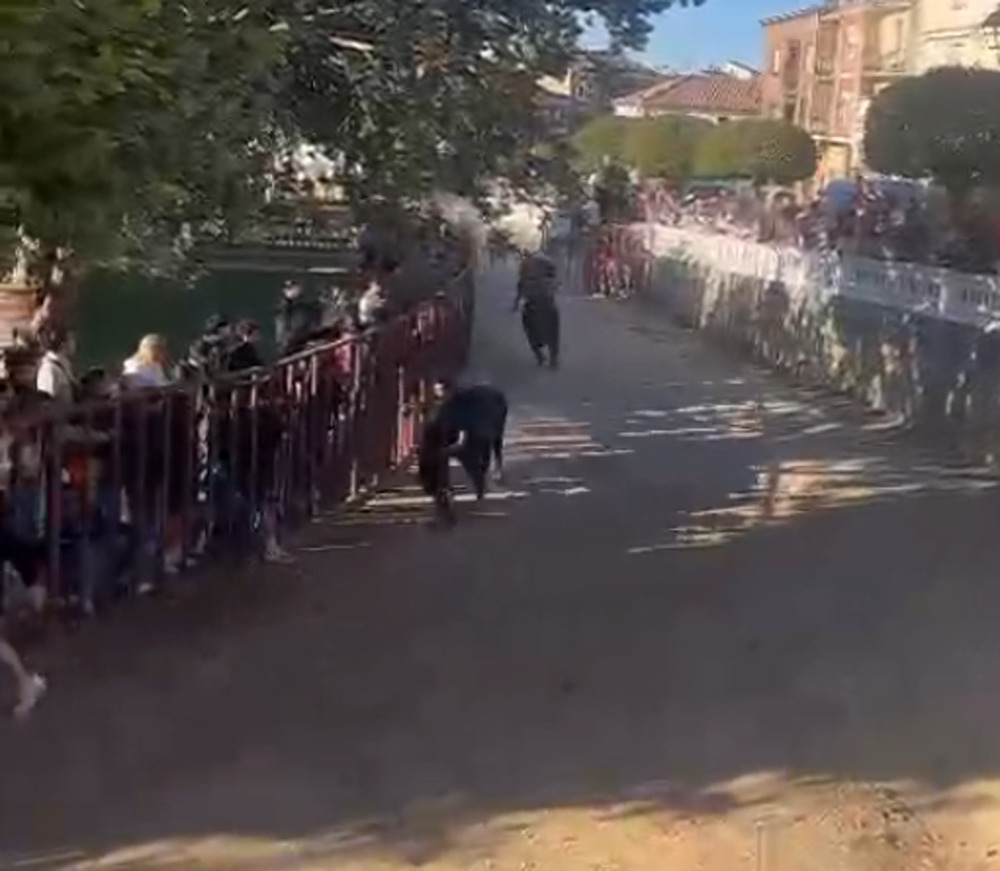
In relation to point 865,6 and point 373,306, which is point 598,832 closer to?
point 373,306

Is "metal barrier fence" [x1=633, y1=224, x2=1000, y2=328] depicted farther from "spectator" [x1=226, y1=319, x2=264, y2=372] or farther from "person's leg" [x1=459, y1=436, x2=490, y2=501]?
"spectator" [x1=226, y1=319, x2=264, y2=372]

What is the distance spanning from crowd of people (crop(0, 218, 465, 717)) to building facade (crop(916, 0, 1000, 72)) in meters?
18.4

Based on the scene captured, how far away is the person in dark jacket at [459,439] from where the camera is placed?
1181 cm

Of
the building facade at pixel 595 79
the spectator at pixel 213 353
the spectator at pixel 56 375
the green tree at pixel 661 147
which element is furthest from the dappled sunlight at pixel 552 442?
the green tree at pixel 661 147

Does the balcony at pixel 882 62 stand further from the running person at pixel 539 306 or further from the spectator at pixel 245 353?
the spectator at pixel 245 353

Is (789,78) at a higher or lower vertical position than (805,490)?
higher

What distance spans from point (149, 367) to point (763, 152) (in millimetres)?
25565

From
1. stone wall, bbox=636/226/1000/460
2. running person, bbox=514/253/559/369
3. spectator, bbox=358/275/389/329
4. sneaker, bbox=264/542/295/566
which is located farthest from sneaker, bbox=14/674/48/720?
running person, bbox=514/253/559/369

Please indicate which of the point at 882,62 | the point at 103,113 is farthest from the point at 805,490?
the point at 882,62

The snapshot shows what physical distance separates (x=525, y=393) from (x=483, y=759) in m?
12.1

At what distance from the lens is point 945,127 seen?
20.2 metres

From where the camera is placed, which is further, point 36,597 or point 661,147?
point 661,147

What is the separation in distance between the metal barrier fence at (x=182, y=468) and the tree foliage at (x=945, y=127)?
9.03 meters

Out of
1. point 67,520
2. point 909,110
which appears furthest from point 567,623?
point 909,110
